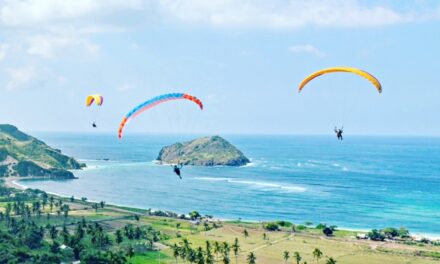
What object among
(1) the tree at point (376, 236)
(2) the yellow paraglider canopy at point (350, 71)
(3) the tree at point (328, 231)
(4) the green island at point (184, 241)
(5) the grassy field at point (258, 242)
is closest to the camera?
(2) the yellow paraglider canopy at point (350, 71)

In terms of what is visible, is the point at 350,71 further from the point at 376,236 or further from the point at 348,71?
the point at 376,236

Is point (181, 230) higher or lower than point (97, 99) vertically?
lower

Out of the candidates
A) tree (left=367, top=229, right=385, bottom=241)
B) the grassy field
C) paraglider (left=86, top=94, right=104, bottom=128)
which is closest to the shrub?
the grassy field

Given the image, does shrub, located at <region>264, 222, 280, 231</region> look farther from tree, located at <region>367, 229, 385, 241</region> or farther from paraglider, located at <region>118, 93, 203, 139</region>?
paraglider, located at <region>118, 93, 203, 139</region>

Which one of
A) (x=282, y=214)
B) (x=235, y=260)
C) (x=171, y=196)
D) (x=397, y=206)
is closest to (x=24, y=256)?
(x=235, y=260)

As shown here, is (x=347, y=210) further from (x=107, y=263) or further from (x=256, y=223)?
(x=107, y=263)

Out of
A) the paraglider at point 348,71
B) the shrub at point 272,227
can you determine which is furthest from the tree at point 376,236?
the paraglider at point 348,71

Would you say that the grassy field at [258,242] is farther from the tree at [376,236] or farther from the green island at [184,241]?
the tree at [376,236]

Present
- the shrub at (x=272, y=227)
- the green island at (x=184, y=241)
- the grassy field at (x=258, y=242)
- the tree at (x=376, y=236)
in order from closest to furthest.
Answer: the green island at (x=184, y=241) < the grassy field at (x=258, y=242) < the tree at (x=376, y=236) < the shrub at (x=272, y=227)

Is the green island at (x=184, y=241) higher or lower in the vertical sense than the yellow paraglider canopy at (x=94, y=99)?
lower
